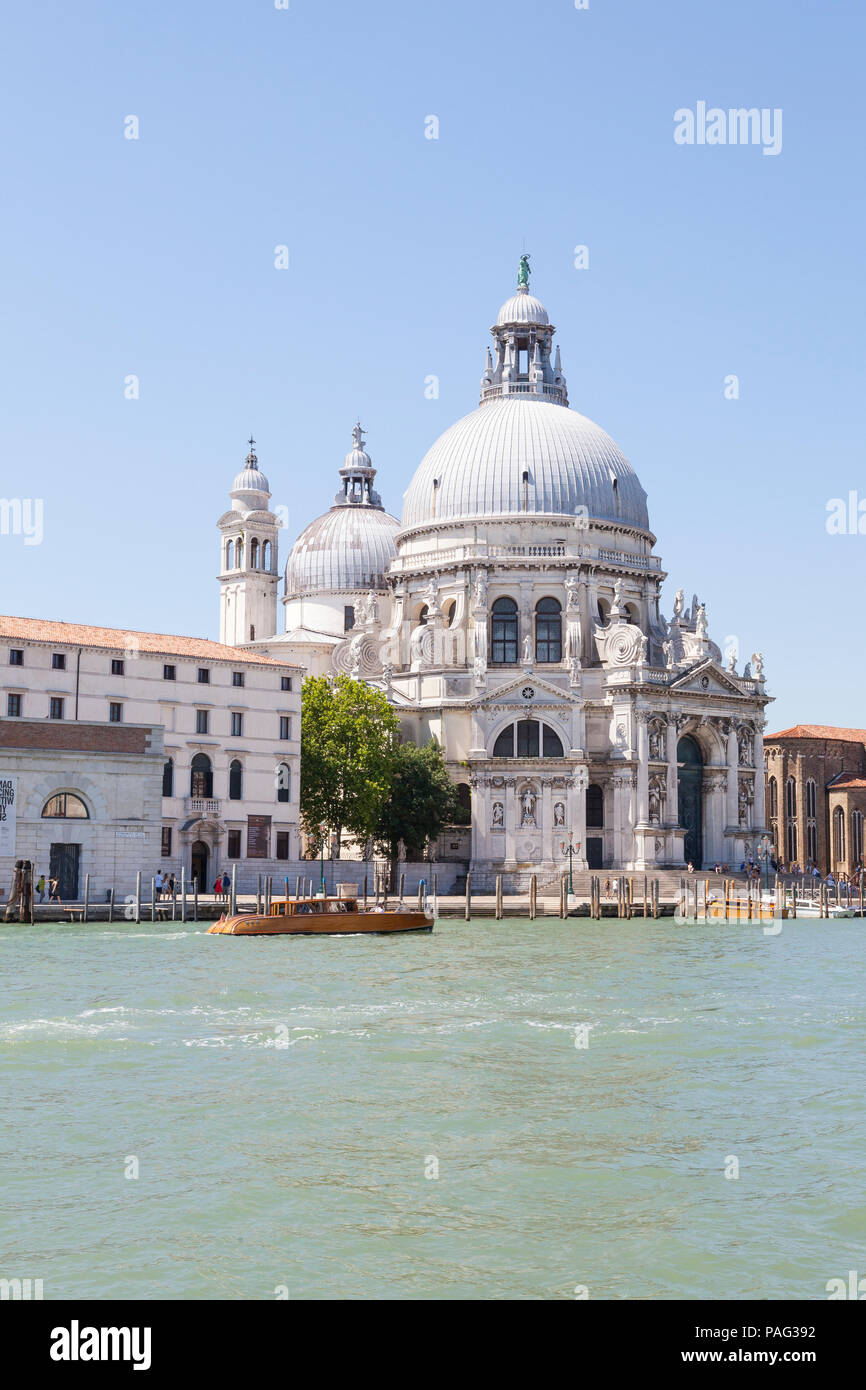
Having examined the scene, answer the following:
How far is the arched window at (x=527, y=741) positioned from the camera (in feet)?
197

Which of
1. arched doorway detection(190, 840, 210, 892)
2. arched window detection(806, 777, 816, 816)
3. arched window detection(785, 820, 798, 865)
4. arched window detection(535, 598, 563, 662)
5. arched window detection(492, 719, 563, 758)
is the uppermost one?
arched window detection(535, 598, 563, 662)

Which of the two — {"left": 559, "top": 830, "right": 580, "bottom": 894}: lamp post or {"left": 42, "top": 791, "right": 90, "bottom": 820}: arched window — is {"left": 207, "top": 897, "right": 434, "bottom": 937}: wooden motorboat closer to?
{"left": 42, "top": 791, "right": 90, "bottom": 820}: arched window

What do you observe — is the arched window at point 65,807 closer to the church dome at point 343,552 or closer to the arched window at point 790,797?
the church dome at point 343,552

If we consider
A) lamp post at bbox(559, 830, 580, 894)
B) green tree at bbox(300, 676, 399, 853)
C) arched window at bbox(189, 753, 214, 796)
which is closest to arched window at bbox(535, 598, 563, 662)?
lamp post at bbox(559, 830, 580, 894)

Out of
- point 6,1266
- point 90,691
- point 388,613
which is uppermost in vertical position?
point 388,613

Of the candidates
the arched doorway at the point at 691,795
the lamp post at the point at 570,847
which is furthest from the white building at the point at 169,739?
→ the arched doorway at the point at 691,795

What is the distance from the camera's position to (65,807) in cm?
4344

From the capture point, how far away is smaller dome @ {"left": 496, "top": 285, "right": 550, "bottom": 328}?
7281 centimetres

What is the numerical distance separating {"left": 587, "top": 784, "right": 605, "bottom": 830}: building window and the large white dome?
1167 cm

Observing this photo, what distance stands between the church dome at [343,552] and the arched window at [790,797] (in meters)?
28.0

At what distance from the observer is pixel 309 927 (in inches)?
1518
